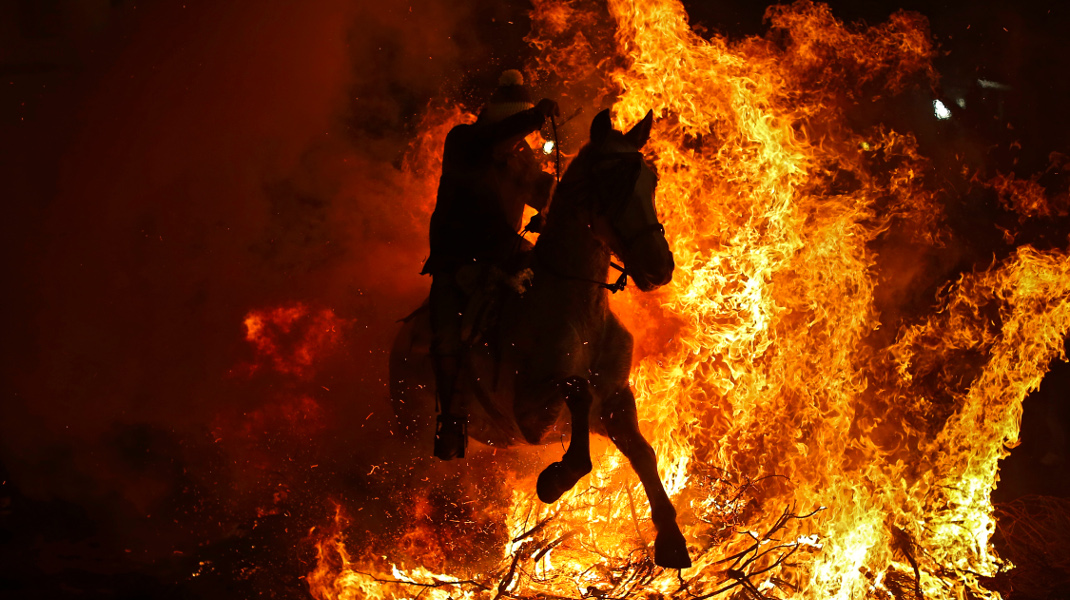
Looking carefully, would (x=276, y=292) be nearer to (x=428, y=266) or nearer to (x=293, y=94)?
(x=293, y=94)

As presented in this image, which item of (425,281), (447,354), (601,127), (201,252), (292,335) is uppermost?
(201,252)

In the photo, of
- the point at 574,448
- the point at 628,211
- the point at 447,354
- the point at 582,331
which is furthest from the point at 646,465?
the point at 628,211

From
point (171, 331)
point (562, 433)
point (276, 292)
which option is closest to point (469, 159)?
point (562, 433)

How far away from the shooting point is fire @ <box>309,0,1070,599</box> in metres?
5.86

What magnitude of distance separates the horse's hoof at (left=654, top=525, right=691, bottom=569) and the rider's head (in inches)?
110

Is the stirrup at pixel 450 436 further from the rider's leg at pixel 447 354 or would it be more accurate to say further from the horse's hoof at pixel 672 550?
the horse's hoof at pixel 672 550

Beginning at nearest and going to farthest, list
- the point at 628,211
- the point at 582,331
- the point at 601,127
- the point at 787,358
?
1. the point at 628,211
2. the point at 601,127
3. the point at 582,331
4. the point at 787,358

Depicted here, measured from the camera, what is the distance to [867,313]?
22.9 ft

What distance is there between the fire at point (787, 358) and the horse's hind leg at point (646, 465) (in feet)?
4.65

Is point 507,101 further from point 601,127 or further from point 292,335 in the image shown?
point 292,335

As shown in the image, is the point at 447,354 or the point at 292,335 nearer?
the point at 447,354

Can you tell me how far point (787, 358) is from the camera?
21.4 feet

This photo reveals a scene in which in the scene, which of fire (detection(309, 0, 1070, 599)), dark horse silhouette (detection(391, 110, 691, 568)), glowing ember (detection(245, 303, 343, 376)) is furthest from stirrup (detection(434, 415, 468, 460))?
glowing ember (detection(245, 303, 343, 376))

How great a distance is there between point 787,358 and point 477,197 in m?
3.87
